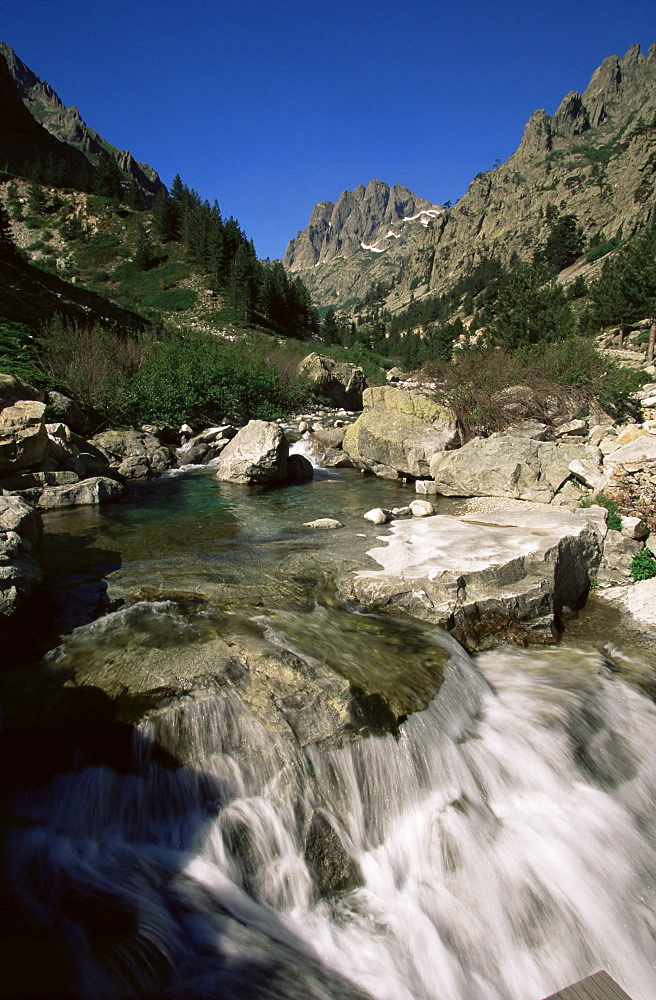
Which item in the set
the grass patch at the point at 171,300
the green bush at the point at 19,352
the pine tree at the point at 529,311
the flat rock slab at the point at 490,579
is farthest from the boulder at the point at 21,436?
the grass patch at the point at 171,300

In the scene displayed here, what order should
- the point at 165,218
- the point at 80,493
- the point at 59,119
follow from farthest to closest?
the point at 59,119 → the point at 165,218 → the point at 80,493

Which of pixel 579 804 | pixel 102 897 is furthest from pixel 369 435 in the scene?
pixel 102 897

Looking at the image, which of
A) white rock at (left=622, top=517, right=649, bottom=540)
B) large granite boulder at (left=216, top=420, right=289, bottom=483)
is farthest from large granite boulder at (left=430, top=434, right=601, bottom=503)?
large granite boulder at (left=216, top=420, right=289, bottom=483)

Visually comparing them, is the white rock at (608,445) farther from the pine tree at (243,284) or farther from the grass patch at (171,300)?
the grass patch at (171,300)

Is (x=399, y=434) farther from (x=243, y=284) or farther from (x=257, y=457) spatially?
(x=243, y=284)

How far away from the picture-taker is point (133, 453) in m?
15.1

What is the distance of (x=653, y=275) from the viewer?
111ft

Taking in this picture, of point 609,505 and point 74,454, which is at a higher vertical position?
point 74,454

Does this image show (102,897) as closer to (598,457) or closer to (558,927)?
(558,927)

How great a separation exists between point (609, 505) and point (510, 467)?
284 cm

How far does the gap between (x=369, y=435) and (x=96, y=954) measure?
13.6 meters

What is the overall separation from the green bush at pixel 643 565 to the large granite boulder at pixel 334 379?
75.4 ft

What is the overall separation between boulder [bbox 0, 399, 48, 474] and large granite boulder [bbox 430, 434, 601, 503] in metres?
9.25

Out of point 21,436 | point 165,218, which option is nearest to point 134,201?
point 165,218
